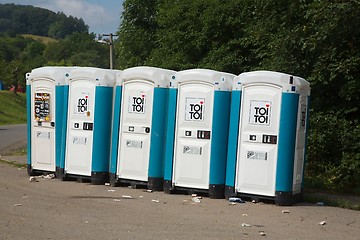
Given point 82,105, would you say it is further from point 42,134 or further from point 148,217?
point 148,217

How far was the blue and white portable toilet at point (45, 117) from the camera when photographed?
13508 mm

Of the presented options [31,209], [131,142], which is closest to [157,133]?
[131,142]

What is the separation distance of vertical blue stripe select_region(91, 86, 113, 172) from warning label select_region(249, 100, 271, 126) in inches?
124

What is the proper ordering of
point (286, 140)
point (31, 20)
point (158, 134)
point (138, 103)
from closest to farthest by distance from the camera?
1. point (286, 140)
2. point (158, 134)
3. point (138, 103)
4. point (31, 20)

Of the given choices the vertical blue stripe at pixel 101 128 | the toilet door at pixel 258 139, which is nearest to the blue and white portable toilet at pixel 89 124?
the vertical blue stripe at pixel 101 128

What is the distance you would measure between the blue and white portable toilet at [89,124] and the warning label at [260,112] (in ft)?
10.3

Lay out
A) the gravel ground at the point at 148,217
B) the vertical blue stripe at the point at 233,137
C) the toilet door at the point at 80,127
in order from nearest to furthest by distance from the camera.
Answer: the gravel ground at the point at 148,217 < the vertical blue stripe at the point at 233,137 < the toilet door at the point at 80,127

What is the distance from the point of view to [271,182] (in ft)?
35.5

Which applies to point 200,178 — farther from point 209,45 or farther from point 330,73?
point 209,45

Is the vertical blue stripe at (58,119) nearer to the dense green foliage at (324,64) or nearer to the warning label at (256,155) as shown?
the warning label at (256,155)

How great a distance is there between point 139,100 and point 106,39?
43.3 m

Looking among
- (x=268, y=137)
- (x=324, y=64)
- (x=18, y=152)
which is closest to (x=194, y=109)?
(x=268, y=137)

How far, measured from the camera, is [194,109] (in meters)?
11.5

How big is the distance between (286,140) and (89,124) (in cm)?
416
